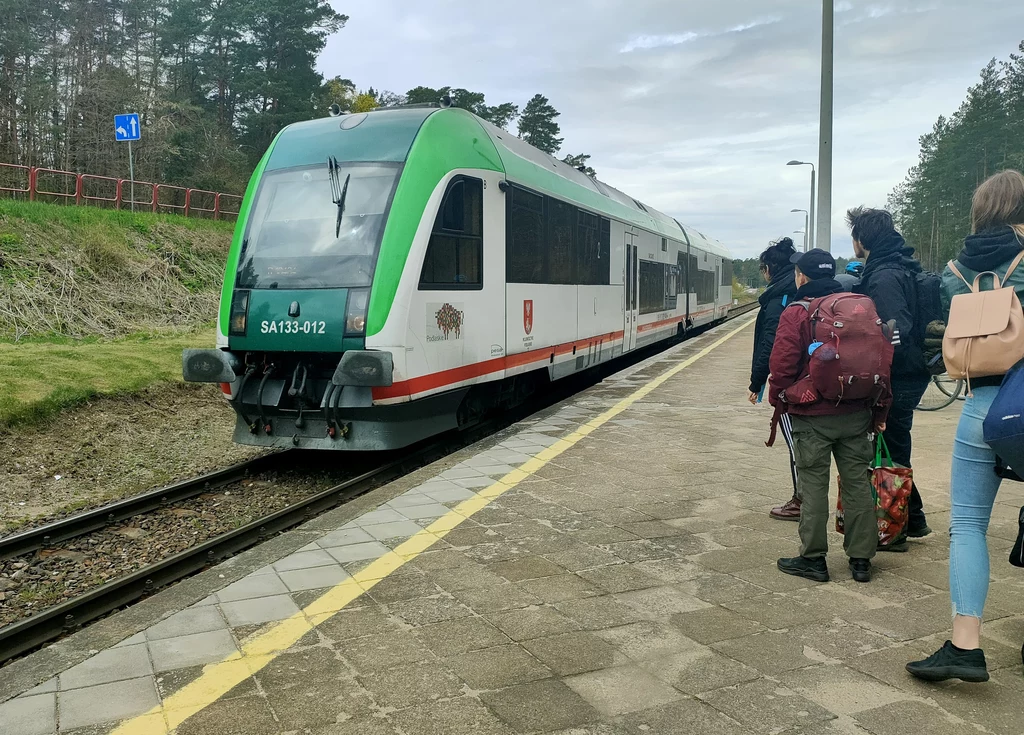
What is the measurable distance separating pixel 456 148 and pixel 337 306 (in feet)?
6.33

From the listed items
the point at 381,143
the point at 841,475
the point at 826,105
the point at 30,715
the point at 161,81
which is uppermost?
the point at 161,81

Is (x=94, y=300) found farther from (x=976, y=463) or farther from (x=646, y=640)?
(x=976, y=463)

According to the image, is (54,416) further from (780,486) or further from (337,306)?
(780,486)

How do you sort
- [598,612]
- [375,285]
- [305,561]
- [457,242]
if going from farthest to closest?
[457,242], [375,285], [305,561], [598,612]

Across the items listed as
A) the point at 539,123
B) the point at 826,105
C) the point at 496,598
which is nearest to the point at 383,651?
the point at 496,598

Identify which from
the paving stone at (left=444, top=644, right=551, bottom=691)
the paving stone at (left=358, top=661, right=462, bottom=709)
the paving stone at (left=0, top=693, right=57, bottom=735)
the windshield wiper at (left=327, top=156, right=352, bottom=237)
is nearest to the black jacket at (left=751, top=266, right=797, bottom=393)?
the paving stone at (left=444, top=644, right=551, bottom=691)

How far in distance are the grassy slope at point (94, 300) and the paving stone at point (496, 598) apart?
262 inches

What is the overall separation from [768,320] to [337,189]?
152 inches

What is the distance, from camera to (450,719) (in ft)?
8.69

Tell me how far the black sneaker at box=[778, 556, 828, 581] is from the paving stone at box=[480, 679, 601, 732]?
5.36 feet

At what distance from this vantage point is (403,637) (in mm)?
3266

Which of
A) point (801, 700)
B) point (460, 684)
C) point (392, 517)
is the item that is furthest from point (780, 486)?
point (460, 684)

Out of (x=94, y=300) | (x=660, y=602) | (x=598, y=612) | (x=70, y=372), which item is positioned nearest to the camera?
(x=598, y=612)

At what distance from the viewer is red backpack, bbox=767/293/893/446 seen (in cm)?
371
